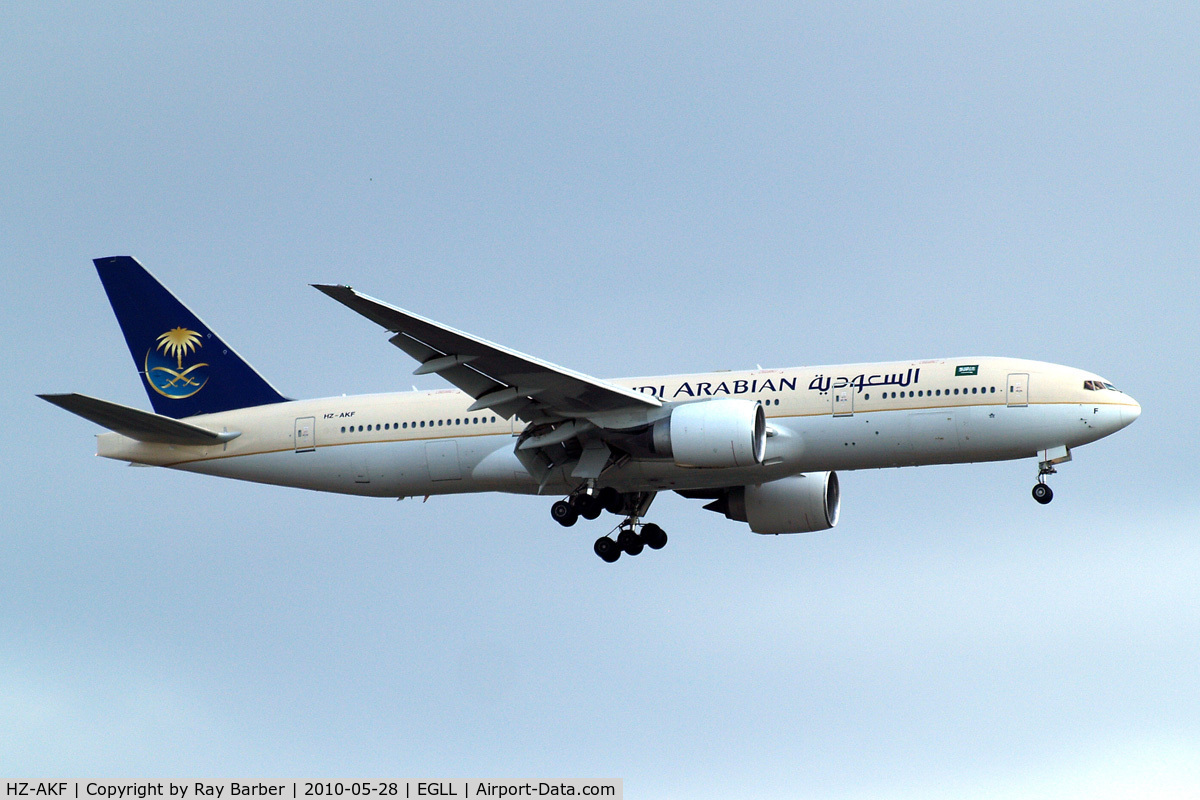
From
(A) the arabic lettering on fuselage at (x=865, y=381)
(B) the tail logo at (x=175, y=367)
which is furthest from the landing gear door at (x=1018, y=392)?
(B) the tail logo at (x=175, y=367)

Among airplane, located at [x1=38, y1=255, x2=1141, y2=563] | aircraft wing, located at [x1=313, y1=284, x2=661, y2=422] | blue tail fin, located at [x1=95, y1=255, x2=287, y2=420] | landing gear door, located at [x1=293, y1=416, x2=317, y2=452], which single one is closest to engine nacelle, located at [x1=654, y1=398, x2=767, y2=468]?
airplane, located at [x1=38, y1=255, x2=1141, y2=563]

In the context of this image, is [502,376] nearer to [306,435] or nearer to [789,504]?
[306,435]

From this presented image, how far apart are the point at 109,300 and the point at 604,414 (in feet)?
56.5

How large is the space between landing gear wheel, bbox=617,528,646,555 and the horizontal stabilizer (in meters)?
11.4

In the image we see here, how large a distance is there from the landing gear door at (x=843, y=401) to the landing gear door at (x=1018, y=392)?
3900mm

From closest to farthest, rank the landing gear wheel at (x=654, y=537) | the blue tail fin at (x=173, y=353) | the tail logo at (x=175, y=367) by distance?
1. the landing gear wheel at (x=654, y=537)
2. the blue tail fin at (x=173, y=353)
3. the tail logo at (x=175, y=367)

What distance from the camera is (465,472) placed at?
42.2 meters

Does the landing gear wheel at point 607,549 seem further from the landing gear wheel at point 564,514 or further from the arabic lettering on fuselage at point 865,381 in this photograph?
the arabic lettering on fuselage at point 865,381

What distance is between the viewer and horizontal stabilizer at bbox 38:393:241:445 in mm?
40531

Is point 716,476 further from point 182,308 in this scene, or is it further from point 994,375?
point 182,308

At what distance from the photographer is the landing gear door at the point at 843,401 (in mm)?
39031

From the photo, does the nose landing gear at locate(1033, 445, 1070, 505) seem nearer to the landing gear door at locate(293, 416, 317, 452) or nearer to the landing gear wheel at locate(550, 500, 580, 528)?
the landing gear wheel at locate(550, 500, 580, 528)

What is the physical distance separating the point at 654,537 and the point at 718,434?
25.4 ft

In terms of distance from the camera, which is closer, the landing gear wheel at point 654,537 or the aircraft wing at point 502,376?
the aircraft wing at point 502,376
